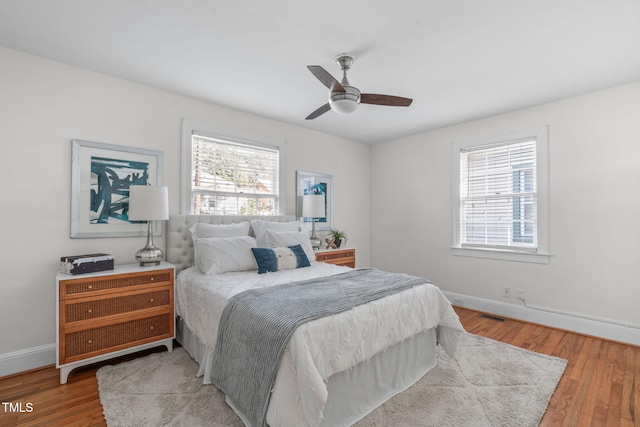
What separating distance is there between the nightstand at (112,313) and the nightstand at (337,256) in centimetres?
200

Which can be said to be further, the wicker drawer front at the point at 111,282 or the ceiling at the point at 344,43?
the wicker drawer front at the point at 111,282

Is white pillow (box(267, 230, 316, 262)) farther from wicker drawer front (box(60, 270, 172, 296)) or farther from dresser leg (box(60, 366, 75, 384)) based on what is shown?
dresser leg (box(60, 366, 75, 384))

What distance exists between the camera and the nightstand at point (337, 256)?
427 centimetres

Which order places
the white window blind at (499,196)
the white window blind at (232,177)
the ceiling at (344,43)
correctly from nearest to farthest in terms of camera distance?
the ceiling at (344,43), the white window blind at (232,177), the white window blind at (499,196)

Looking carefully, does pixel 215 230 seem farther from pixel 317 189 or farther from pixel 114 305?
pixel 317 189

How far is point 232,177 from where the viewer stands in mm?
3859

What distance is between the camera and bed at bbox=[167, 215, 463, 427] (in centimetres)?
157

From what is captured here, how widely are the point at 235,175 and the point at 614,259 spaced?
4.34 m

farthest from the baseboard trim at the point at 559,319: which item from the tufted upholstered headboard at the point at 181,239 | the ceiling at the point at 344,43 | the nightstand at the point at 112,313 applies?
the nightstand at the point at 112,313

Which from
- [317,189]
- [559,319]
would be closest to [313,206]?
[317,189]

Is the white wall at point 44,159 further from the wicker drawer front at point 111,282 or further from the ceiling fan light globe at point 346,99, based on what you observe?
the ceiling fan light globe at point 346,99

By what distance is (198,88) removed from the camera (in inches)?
128

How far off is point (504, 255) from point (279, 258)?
9.69ft

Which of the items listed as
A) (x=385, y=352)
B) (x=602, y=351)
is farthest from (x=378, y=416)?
(x=602, y=351)
